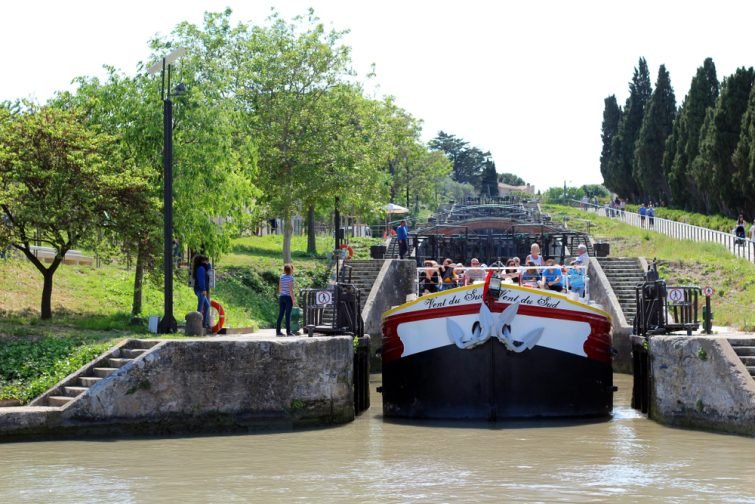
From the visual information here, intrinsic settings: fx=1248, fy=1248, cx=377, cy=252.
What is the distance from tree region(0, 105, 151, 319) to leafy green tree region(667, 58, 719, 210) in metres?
41.7

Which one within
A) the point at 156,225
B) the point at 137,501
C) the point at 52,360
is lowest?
the point at 137,501

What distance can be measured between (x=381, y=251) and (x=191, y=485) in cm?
2365

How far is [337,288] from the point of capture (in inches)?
910

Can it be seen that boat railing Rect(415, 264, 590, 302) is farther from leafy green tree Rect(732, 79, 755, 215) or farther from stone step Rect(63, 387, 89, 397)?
leafy green tree Rect(732, 79, 755, 215)

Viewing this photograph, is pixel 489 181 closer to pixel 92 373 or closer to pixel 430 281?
pixel 430 281


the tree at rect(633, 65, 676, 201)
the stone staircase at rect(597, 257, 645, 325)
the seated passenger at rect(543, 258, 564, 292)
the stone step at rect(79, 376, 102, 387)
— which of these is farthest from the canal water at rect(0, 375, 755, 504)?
the tree at rect(633, 65, 676, 201)

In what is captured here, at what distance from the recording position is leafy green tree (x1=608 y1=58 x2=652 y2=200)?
286 feet

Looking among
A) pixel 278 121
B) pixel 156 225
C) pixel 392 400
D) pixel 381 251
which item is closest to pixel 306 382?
pixel 392 400

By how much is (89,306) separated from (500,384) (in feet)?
41.4

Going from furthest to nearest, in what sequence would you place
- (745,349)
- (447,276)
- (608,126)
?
(608,126)
(447,276)
(745,349)

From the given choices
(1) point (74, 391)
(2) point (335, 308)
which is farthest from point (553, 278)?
(1) point (74, 391)

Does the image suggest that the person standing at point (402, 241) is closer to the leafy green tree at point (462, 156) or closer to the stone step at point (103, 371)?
the stone step at point (103, 371)

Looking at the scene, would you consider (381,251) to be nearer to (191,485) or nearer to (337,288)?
(337,288)

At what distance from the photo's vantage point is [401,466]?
56.6 feet
